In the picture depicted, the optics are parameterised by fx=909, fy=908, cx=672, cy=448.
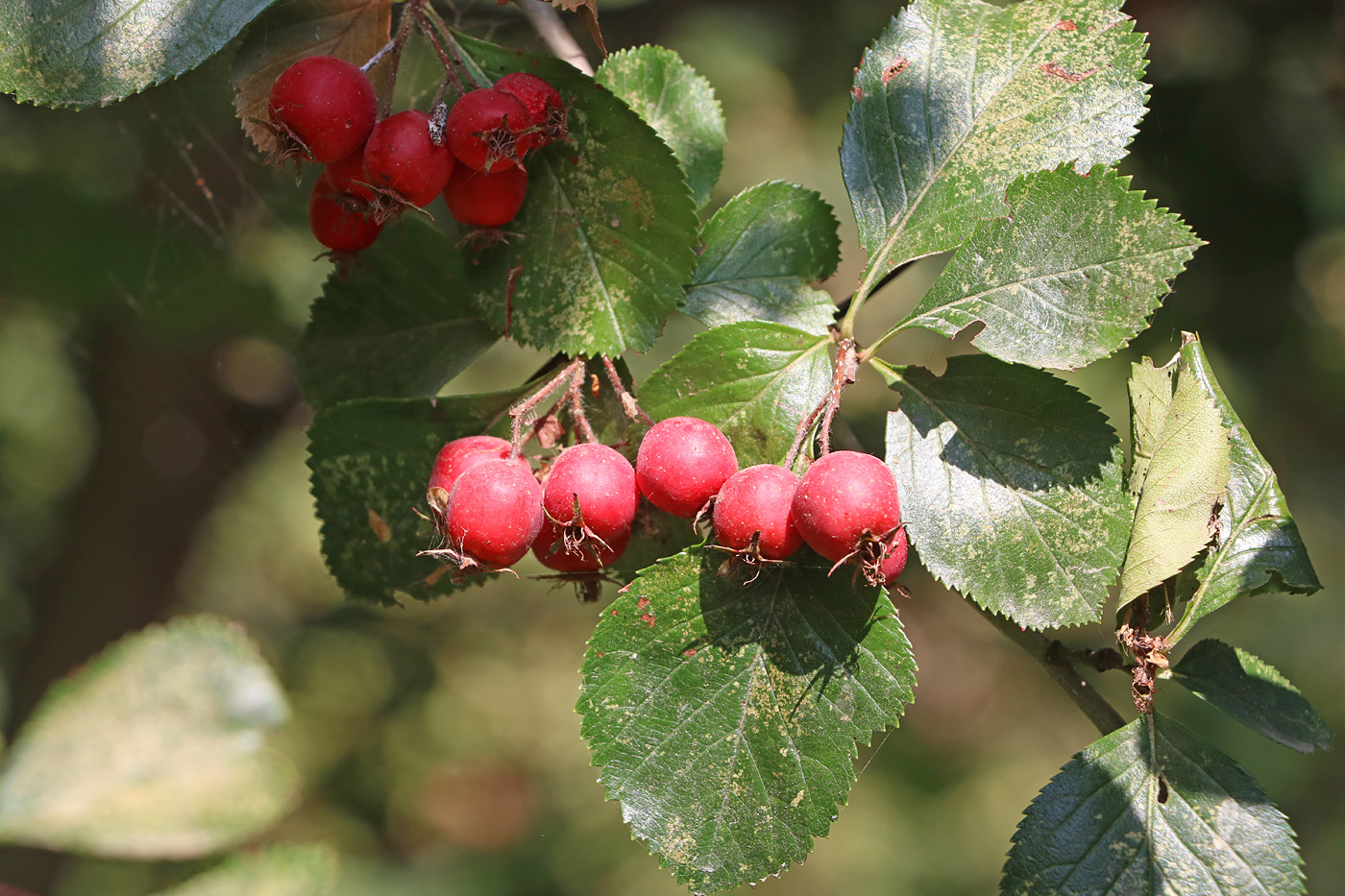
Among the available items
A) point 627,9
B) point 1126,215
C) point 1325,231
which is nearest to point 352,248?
point 1126,215

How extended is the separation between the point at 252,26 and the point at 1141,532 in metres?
0.94

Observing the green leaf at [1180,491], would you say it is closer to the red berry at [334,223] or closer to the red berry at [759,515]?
the red berry at [759,515]

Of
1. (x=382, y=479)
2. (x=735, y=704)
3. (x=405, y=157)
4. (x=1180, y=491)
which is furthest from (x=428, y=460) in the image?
(x=1180, y=491)

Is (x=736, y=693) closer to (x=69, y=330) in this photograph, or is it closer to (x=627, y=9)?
(x=627, y=9)

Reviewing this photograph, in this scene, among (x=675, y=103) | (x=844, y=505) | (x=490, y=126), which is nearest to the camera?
(x=844, y=505)

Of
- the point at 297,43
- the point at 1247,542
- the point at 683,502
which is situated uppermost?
the point at 297,43

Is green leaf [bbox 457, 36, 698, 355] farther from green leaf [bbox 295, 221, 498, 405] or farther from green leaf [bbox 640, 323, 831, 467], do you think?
green leaf [bbox 295, 221, 498, 405]

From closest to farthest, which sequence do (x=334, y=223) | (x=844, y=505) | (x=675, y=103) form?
(x=844, y=505) < (x=334, y=223) < (x=675, y=103)

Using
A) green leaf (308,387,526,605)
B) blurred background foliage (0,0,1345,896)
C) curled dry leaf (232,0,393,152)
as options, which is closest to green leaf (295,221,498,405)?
green leaf (308,387,526,605)

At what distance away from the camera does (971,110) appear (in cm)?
84

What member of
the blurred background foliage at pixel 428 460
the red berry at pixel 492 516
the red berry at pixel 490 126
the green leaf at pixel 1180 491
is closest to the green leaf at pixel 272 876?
the blurred background foliage at pixel 428 460

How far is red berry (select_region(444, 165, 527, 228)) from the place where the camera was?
807 mm

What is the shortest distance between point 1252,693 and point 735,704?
1.59 feet

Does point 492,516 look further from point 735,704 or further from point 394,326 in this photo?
point 394,326
